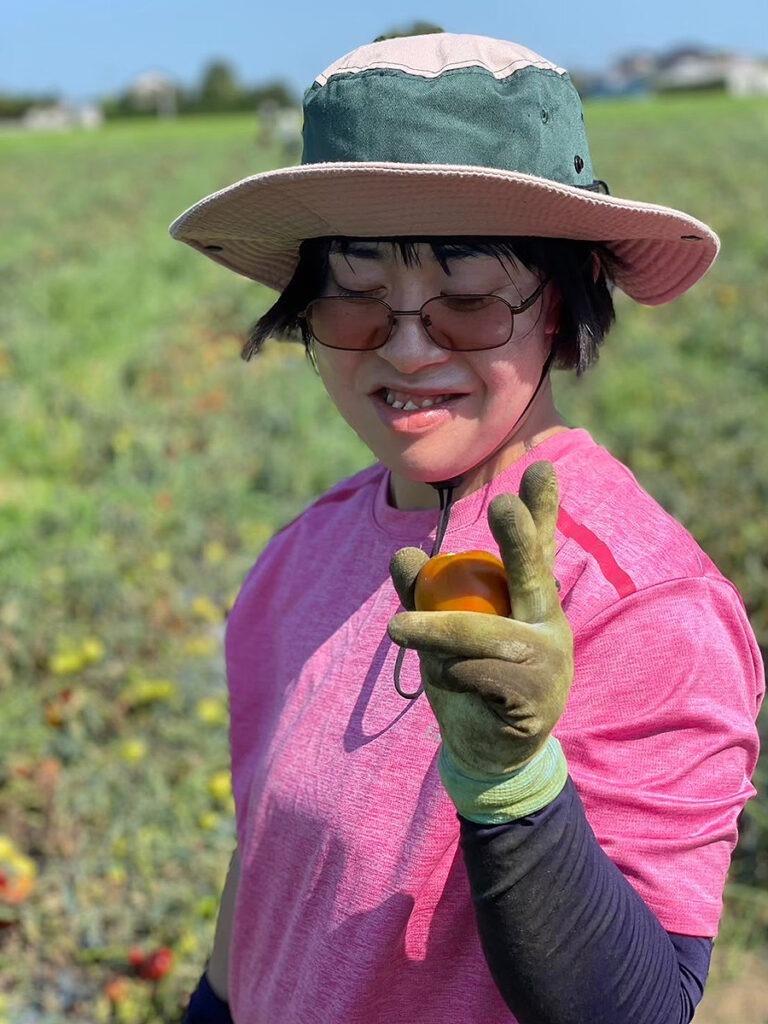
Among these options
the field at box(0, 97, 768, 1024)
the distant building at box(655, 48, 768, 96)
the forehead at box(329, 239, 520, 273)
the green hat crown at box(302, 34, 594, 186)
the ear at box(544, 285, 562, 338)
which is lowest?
the field at box(0, 97, 768, 1024)

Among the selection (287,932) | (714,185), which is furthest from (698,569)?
(714,185)

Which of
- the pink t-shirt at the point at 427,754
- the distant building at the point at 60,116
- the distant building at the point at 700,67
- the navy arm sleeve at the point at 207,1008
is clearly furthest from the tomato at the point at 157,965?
the distant building at the point at 700,67

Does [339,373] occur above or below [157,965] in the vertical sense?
above

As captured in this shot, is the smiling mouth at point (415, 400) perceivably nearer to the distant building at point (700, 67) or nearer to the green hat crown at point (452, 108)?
the green hat crown at point (452, 108)

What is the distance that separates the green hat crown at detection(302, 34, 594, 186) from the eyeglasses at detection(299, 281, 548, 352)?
14 cm

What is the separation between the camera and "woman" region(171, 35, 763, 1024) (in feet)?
3.05

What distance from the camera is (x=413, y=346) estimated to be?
1.19 meters

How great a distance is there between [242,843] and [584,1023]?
0.64 m

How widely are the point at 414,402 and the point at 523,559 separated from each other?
38cm

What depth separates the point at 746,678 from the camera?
110 cm

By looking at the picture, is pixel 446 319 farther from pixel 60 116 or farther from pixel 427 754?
pixel 60 116

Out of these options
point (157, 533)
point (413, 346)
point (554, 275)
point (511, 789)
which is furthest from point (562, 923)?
point (157, 533)

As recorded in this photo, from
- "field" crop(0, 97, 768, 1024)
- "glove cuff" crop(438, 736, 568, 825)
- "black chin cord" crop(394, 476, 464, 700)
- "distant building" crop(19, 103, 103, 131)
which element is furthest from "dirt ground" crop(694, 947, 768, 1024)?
"distant building" crop(19, 103, 103, 131)

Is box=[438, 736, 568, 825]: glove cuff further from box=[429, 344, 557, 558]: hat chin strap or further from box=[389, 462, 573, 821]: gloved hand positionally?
box=[429, 344, 557, 558]: hat chin strap
